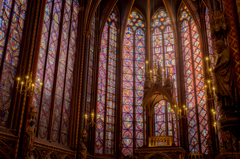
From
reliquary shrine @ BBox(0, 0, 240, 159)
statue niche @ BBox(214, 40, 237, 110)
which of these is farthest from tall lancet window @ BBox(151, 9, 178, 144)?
statue niche @ BBox(214, 40, 237, 110)

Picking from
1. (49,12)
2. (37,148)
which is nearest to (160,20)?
(49,12)

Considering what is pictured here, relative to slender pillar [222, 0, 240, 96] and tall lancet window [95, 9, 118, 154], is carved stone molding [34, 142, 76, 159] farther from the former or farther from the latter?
slender pillar [222, 0, 240, 96]

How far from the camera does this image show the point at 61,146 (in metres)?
13.3

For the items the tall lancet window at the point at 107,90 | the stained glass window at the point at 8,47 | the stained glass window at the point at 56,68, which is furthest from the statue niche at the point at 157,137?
the stained glass window at the point at 8,47

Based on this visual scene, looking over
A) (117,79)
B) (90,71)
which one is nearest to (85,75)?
(90,71)

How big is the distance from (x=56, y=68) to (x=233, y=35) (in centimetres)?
880

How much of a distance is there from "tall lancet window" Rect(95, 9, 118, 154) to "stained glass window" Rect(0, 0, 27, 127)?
7081mm

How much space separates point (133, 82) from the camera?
19.6 metres

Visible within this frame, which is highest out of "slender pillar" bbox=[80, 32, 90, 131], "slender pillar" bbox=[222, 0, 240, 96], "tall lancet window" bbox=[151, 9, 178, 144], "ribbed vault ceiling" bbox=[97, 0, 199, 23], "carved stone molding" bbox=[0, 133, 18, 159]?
"ribbed vault ceiling" bbox=[97, 0, 199, 23]

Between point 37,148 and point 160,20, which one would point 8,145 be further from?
point 160,20

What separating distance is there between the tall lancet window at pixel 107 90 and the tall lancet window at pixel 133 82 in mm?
802

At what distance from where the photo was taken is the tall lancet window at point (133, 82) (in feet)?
59.5

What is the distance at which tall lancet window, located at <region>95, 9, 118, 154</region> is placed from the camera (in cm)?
1707

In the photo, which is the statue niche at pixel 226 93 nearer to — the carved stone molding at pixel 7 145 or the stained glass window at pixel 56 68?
the carved stone molding at pixel 7 145
